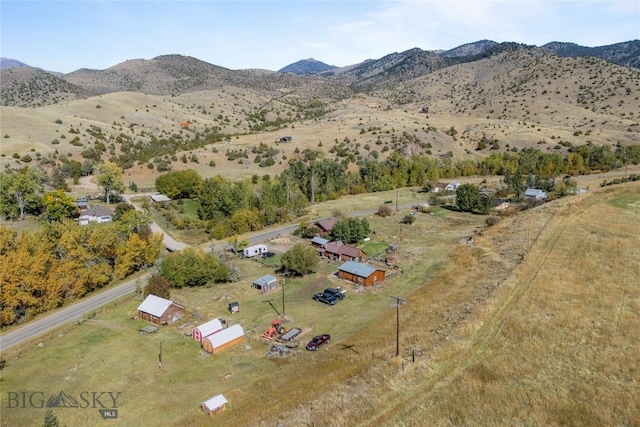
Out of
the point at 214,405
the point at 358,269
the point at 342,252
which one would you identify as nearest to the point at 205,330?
the point at 214,405

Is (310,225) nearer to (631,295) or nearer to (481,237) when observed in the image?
(481,237)

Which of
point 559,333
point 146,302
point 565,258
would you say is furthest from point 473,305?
point 146,302

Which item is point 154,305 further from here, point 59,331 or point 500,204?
point 500,204

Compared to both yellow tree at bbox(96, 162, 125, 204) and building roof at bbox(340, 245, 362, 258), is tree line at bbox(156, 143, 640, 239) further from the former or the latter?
building roof at bbox(340, 245, 362, 258)

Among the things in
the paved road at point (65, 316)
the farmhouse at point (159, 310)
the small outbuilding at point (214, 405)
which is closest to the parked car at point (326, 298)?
the farmhouse at point (159, 310)

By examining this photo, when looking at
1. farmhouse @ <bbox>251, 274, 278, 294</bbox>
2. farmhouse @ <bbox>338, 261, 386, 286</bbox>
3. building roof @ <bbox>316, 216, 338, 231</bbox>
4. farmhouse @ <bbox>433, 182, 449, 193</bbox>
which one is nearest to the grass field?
farmhouse @ <bbox>251, 274, 278, 294</bbox>

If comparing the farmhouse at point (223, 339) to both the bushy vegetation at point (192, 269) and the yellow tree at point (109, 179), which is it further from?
the yellow tree at point (109, 179)
